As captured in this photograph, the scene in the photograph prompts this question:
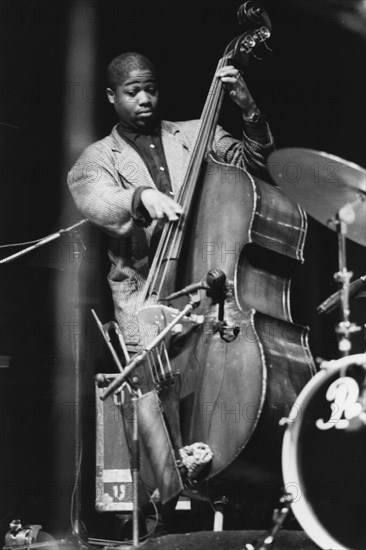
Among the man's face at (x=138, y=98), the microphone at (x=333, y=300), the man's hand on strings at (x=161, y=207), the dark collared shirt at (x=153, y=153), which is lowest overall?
the microphone at (x=333, y=300)

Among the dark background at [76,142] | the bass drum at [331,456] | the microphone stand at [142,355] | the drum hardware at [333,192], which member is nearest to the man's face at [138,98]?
the dark background at [76,142]

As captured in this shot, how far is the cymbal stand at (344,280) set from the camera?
103 inches

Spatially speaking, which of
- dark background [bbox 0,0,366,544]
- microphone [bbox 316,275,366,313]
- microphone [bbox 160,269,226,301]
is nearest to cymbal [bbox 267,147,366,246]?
microphone [bbox 316,275,366,313]

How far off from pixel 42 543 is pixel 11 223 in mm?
1600

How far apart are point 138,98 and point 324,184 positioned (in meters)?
1.06

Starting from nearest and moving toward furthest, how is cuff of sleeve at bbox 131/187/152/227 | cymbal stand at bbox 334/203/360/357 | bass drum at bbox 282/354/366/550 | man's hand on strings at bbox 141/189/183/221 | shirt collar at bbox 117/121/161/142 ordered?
bass drum at bbox 282/354/366/550, cymbal stand at bbox 334/203/360/357, man's hand on strings at bbox 141/189/183/221, cuff of sleeve at bbox 131/187/152/227, shirt collar at bbox 117/121/161/142

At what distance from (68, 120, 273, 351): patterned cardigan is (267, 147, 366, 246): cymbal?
22.1 inches

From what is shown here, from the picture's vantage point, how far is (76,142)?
13.6ft

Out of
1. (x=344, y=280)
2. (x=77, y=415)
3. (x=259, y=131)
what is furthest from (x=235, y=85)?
(x=77, y=415)

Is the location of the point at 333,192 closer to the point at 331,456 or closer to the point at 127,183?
the point at 331,456

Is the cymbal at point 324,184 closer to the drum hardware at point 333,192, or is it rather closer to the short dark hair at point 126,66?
the drum hardware at point 333,192

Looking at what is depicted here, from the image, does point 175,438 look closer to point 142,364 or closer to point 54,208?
point 142,364

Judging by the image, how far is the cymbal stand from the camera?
2.61m

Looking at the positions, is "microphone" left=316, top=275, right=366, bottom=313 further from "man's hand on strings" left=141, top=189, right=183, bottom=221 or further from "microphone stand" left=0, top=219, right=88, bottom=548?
"microphone stand" left=0, top=219, right=88, bottom=548
